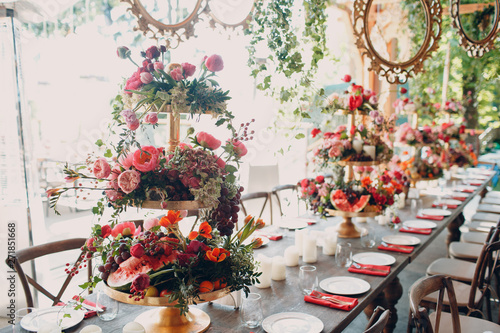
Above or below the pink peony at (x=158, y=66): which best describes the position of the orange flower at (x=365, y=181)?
below

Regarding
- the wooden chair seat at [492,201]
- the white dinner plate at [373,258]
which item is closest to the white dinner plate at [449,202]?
the white dinner plate at [373,258]

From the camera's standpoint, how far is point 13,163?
95.3 inches

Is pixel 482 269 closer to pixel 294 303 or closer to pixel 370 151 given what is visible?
pixel 370 151

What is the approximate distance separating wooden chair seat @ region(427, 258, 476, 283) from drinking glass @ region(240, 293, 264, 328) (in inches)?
69.6

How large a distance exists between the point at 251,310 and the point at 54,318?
723mm

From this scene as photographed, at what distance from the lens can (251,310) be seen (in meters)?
1.42

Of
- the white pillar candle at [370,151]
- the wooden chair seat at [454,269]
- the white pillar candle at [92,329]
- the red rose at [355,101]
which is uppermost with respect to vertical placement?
the red rose at [355,101]

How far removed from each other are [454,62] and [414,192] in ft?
18.6

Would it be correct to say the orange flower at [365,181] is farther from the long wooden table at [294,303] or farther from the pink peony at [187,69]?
the pink peony at [187,69]

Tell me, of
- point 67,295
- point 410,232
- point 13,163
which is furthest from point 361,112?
point 67,295

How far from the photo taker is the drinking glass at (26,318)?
130cm

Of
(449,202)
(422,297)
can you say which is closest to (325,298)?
(422,297)

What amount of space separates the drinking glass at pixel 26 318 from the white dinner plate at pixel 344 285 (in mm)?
1104

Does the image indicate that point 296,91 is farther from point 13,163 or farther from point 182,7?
point 13,163
